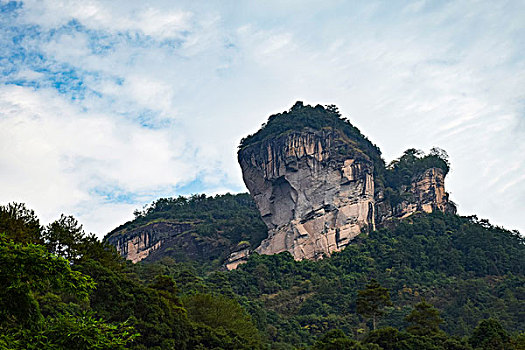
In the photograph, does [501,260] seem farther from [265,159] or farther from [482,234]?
[265,159]

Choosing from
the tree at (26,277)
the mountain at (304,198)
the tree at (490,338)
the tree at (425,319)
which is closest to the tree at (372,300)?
the tree at (425,319)

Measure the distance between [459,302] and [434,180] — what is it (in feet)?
104

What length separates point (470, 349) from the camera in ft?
90.9

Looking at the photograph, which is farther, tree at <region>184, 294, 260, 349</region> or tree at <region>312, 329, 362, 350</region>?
tree at <region>184, 294, 260, 349</region>

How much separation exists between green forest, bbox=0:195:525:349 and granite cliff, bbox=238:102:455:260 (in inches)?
107

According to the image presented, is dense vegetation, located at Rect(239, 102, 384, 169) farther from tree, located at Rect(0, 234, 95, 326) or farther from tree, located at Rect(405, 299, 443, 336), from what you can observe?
tree, located at Rect(0, 234, 95, 326)

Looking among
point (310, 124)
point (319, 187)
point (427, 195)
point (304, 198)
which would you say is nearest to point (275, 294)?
point (304, 198)

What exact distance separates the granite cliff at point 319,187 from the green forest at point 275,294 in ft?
8.94

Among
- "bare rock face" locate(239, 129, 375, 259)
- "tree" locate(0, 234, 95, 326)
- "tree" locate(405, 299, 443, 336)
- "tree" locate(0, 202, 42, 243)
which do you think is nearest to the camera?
"tree" locate(0, 234, 95, 326)

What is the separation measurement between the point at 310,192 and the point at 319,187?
4.32ft

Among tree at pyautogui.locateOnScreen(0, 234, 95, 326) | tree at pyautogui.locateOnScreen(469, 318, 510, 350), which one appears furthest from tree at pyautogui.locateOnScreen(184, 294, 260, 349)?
tree at pyautogui.locateOnScreen(0, 234, 95, 326)

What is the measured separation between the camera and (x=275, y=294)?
183 feet

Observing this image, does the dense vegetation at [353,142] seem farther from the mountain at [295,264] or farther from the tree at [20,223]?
the tree at [20,223]

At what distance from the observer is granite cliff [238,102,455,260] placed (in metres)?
68.1
